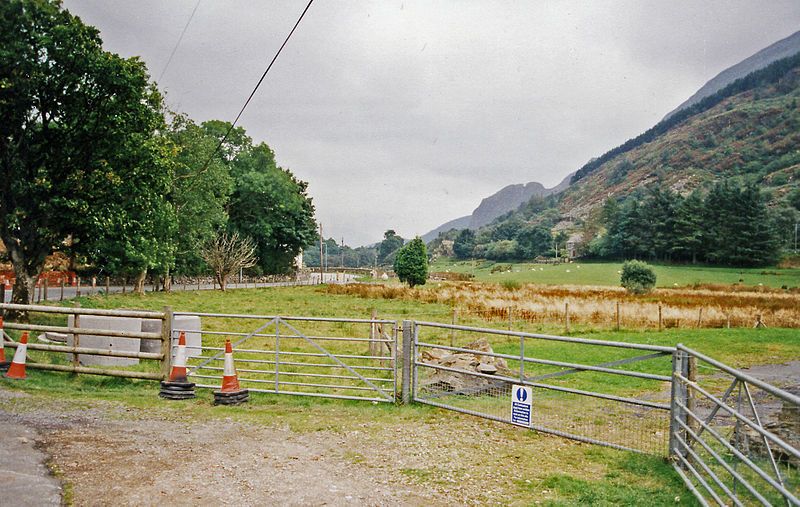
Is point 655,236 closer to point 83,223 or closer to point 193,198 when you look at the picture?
point 193,198

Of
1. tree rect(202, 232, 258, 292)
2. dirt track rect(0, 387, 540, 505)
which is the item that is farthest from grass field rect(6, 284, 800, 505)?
tree rect(202, 232, 258, 292)

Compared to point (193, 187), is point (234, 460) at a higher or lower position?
lower

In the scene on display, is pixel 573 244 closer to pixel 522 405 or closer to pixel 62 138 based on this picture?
pixel 62 138

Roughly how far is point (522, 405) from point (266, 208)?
6091 cm

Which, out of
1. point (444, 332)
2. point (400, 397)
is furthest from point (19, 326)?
point (444, 332)

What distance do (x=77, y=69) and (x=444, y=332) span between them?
17215 mm

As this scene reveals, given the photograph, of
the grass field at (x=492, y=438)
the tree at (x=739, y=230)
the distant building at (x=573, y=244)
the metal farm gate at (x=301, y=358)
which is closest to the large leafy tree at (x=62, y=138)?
the metal farm gate at (x=301, y=358)

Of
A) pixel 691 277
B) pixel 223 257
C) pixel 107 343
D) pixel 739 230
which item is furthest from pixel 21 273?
pixel 739 230

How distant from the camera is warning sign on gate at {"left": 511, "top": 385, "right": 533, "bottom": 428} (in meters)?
8.04

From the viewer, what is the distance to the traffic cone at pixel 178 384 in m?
9.58

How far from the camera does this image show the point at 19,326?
1088 cm

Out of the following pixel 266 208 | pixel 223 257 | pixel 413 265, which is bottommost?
pixel 413 265

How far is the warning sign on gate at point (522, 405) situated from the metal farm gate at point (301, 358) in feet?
7.25

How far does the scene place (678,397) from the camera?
643cm
